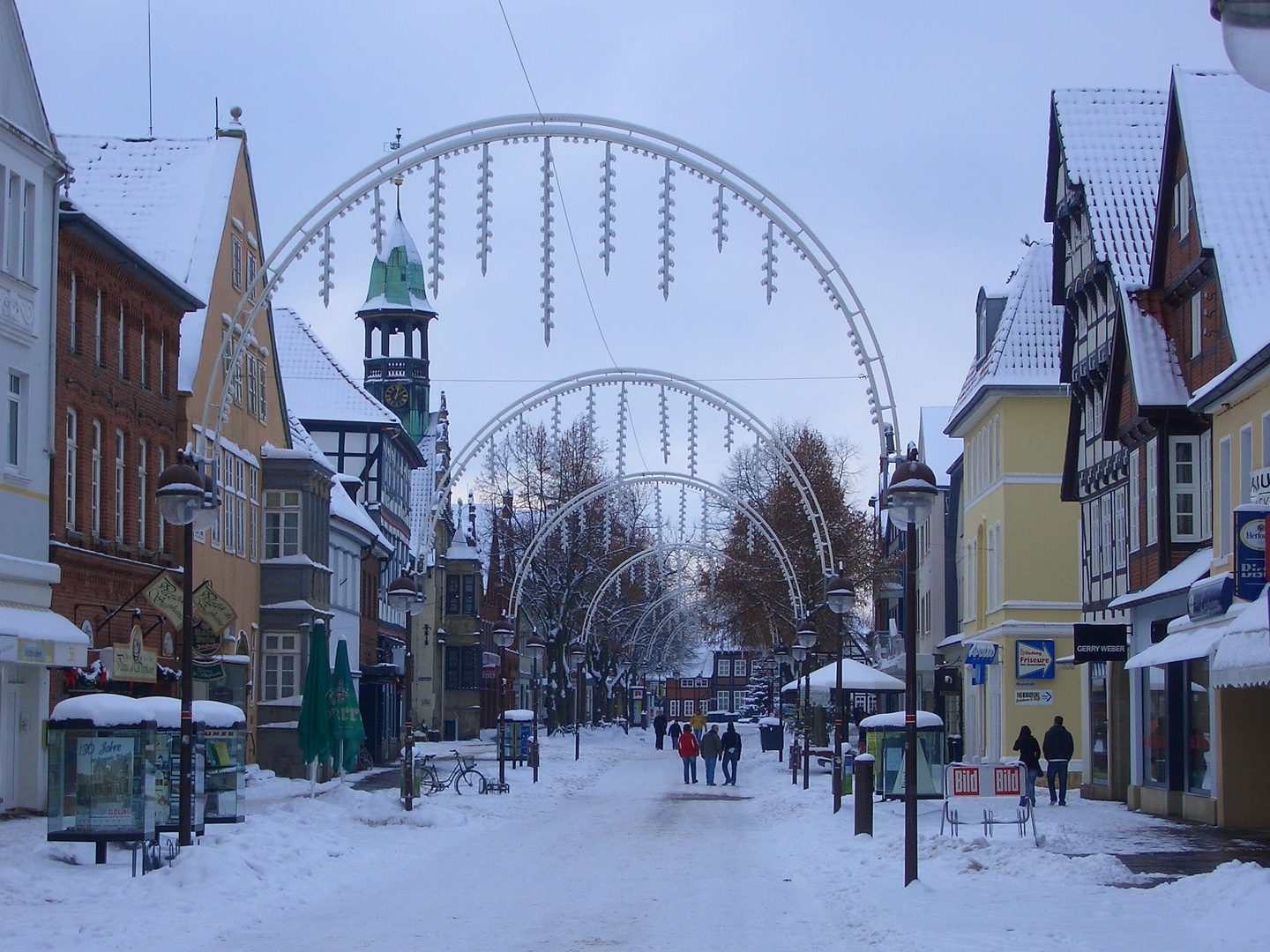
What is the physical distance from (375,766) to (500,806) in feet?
65.5

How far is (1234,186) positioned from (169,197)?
2294cm

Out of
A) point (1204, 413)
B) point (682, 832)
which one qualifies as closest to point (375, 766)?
point (682, 832)

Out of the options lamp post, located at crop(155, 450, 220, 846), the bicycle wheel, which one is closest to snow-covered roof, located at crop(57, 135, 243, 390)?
the bicycle wheel

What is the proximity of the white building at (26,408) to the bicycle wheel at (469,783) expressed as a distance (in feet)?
31.9

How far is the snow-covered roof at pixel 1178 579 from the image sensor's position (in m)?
27.1

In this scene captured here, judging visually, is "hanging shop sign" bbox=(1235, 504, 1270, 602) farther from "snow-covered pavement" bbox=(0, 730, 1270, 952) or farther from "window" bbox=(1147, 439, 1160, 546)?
"window" bbox=(1147, 439, 1160, 546)

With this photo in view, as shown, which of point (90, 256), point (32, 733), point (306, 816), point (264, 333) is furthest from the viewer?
point (264, 333)

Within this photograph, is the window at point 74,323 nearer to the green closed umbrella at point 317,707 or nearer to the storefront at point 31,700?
the storefront at point 31,700

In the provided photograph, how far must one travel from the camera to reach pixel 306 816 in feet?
83.8

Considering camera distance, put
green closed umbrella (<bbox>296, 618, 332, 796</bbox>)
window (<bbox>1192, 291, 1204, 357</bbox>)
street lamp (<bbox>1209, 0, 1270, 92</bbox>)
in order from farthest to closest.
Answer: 1. green closed umbrella (<bbox>296, 618, 332, 796</bbox>)
2. window (<bbox>1192, 291, 1204, 357</bbox>)
3. street lamp (<bbox>1209, 0, 1270, 92</bbox>)

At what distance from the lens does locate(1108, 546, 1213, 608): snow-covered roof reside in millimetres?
27062

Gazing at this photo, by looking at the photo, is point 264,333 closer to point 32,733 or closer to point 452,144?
point 32,733

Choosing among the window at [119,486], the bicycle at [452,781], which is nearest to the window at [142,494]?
the window at [119,486]

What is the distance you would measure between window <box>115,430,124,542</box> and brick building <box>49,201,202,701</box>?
0.03 meters
